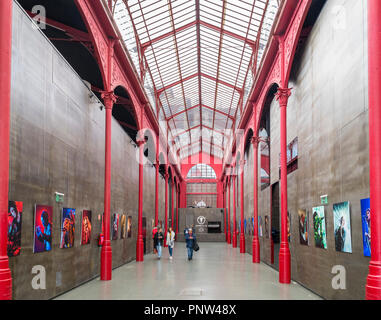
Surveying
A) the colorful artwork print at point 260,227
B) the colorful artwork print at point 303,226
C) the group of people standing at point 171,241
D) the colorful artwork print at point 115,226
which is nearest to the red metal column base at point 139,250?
the group of people standing at point 171,241

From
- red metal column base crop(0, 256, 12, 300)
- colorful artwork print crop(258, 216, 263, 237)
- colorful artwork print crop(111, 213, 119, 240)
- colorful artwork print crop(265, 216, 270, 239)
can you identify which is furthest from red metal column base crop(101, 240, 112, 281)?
colorful artwork print crop(258, 216, 263, 237)

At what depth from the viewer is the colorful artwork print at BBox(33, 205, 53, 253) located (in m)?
9.77

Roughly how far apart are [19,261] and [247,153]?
23.8 meters

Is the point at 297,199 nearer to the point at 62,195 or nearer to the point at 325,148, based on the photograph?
the point at 325,148

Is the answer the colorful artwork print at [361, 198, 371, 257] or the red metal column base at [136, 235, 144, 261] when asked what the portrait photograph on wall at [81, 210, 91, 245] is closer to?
the red metal column base at [136, 235, 144, 261]

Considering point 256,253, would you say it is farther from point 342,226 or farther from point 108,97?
point 342,226

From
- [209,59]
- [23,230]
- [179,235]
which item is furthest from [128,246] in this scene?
[179,235]

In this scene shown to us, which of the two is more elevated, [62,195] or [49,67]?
[49,67]

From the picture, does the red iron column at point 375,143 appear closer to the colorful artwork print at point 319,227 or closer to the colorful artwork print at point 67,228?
the colorful artwork print at point 319,227

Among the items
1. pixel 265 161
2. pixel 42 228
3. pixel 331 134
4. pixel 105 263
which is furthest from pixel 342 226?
pixel 265 161

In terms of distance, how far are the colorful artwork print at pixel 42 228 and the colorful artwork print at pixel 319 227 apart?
760 centimetres

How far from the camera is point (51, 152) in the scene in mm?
10977

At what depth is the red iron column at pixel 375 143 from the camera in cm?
655

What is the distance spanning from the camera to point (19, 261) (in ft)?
28.9
